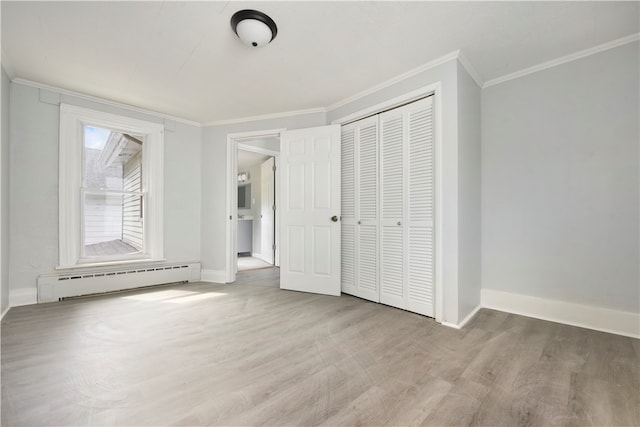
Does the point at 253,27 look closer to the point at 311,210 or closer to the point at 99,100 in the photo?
the point at 311,210

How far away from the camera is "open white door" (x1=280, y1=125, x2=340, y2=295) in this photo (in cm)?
342

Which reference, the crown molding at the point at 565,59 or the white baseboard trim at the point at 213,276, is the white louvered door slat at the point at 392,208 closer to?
the crown molding at the point at 565,59

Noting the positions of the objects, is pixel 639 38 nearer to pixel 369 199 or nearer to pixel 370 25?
pixel 370 25

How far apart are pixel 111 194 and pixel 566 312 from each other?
5.20 meters

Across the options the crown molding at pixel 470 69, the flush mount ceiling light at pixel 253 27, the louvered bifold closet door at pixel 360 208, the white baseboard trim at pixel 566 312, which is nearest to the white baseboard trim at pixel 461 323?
the white baseboard trim at pixel 566 312

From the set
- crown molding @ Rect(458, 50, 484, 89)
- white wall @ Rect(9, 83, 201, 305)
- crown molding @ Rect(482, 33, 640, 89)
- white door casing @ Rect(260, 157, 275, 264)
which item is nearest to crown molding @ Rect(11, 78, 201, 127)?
white wall @ Rect(9, 83, 201, 305)

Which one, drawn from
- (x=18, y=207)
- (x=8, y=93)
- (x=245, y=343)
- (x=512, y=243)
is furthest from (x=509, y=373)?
(x=8, y=93)

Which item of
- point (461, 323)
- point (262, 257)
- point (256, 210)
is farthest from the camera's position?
point (256, 210)

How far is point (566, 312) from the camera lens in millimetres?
2506

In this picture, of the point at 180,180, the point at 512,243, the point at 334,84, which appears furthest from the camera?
the point at 180,180

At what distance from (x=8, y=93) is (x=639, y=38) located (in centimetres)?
577

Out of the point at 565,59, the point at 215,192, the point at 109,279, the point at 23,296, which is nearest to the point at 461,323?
the point at 565,59

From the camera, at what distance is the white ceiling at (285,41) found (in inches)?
75.9

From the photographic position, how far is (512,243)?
2.82 meters
